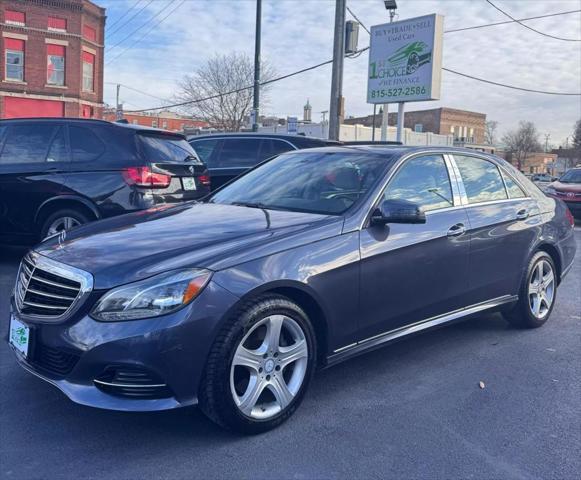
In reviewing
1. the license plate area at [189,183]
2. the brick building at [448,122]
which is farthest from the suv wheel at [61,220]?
the brick building at [448,122]

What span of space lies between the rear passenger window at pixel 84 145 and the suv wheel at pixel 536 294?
455 cm

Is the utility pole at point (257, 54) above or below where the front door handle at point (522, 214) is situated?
above

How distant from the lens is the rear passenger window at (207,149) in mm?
9773

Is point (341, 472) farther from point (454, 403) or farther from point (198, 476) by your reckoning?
point (454, 403)

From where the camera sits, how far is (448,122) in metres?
74.5

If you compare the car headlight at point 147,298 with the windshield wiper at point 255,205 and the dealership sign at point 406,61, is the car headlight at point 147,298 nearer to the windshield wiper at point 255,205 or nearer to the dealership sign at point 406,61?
the windshield wiper at point 255,205

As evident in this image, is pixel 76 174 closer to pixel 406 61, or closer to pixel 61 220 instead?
pixel 61 220

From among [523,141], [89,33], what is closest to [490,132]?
[523,141]

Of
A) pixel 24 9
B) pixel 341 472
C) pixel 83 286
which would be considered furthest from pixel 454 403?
pixel 24 9

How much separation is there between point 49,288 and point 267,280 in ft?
3.74

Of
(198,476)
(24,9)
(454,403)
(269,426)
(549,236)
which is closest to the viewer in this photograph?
(198,476)

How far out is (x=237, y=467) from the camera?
281cm

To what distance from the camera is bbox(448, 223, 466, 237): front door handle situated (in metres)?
4.21

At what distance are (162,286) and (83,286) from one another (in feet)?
1.32
